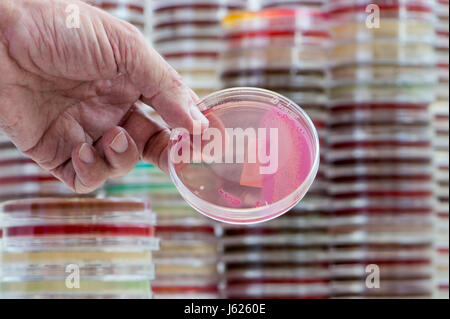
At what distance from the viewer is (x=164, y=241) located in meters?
1.69

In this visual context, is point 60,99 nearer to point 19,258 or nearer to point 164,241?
point 19,258

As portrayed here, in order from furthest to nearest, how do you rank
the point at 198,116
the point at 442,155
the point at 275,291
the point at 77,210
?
the point at 442,155, the point at 275,291, the point at 77,210, the point at 198,116

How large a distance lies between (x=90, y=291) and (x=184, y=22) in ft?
2.01

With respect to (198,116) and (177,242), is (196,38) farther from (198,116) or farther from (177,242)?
(198,116)

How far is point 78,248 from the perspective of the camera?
1.50 meters

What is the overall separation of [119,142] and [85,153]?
51 millimetres

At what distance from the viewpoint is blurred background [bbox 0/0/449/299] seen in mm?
1693

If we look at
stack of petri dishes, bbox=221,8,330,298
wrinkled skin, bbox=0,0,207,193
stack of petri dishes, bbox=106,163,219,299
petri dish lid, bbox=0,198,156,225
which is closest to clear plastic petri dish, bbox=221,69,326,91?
stack of petri dishes, bbox=221,8,330,298

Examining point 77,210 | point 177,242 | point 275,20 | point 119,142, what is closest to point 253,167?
point 119,142

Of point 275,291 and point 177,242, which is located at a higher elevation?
point 177,242

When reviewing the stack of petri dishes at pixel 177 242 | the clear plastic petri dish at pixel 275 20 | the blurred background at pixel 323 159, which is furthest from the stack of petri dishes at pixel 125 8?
the stack of petri dishes at pixel 177 242

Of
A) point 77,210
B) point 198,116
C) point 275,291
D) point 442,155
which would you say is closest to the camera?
point 198,116

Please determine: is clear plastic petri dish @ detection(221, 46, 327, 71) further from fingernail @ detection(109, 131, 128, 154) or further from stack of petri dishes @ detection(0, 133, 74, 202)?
fingernail @ detection(109, 131, 128, 154)

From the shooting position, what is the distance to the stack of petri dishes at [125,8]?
67.3 inches
